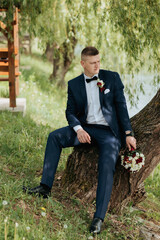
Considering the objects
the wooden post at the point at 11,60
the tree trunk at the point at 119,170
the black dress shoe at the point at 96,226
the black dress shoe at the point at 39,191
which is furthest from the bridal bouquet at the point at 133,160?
the wooden post at the point at 11,60

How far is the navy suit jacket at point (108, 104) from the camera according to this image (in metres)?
4.15

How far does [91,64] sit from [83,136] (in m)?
0.82

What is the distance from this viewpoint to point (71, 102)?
14.2 ft

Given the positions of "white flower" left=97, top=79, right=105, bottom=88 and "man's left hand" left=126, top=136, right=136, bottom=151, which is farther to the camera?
"white flower" left=97, top=79, right=105, bottom=88

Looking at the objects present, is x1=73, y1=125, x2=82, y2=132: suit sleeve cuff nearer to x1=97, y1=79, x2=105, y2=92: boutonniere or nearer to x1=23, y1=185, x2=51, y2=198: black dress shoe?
x1=97, y1=79, x2=105, y2=92: boutonniere

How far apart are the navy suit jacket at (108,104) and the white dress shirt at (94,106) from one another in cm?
5

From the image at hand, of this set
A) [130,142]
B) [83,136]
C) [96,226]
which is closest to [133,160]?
[130,142]

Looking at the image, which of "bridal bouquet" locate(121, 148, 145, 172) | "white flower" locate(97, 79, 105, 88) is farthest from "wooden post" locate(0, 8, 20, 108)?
"bridal bouquet" locate(121, 148, 145, 172)

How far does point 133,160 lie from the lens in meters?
3.95

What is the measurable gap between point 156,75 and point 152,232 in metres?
3.40

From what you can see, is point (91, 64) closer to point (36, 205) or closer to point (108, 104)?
point (108, 104)

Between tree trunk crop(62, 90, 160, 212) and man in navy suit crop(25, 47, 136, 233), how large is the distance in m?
0.25

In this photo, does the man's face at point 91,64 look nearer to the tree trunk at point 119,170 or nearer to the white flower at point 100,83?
the white flower at point 100,83

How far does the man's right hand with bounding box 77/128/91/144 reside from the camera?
3.97m
